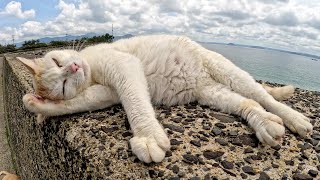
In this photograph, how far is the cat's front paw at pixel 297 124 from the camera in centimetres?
233

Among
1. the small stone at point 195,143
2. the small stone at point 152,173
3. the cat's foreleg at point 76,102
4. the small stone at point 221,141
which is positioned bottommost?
the small stone at point 152,173

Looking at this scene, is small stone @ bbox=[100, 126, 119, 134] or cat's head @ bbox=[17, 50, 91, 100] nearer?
small stone @ bbox=[100, 126, 119, 134]

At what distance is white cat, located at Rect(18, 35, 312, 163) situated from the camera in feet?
7.29

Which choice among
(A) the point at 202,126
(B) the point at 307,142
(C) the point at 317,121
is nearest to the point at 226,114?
(A) the point at 202,126

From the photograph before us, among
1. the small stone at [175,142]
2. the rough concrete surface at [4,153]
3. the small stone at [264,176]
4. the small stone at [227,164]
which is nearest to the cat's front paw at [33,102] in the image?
the small stone at [175,142]

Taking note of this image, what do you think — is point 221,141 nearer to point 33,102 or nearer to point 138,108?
point 138,108

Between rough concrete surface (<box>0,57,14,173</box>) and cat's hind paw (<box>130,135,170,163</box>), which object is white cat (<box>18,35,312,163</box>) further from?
rough concrete surface (<box>0,57,14,173</box>)

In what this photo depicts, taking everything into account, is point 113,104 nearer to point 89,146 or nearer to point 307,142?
point 89,146

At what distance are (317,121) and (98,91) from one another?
195 centimetres

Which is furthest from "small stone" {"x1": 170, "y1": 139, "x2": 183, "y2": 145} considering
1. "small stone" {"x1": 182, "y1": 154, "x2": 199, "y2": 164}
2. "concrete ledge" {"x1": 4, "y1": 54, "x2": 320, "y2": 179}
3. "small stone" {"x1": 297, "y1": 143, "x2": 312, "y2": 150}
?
"small stone" {"x1": 297, "y1": 143, "x2": 312, "y2": 150}

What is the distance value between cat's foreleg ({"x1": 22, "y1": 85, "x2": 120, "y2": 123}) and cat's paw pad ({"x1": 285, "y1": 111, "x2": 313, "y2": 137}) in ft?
4.53

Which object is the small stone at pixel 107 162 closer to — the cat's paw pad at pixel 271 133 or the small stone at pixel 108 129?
the small stone at pixel 108 129

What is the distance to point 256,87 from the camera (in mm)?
2744

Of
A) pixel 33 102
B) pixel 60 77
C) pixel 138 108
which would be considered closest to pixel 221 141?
pixel 138 108
